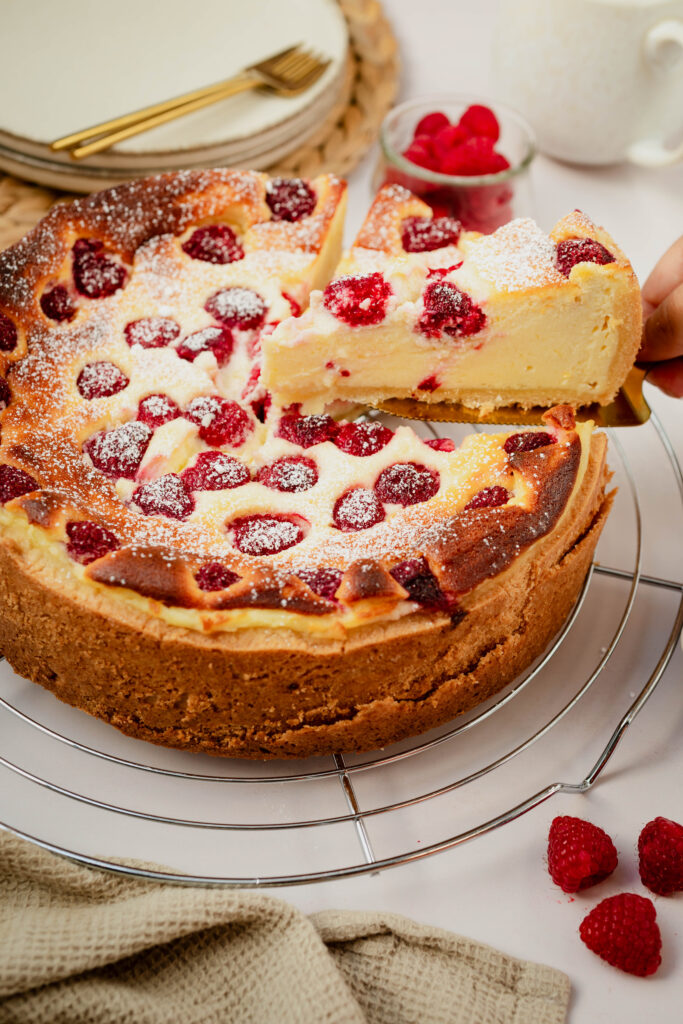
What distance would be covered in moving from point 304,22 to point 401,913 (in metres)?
3.29

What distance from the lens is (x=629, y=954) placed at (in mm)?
2156

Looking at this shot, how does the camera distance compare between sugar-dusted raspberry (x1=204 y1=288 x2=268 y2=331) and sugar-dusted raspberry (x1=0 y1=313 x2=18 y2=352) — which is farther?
sugar-dusted raspberry (x1=204 y1=288 x2=268 y2=331)

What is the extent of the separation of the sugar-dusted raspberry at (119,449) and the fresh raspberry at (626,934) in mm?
1493

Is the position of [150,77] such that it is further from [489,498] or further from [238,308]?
[489,498]

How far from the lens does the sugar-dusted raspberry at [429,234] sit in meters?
3.10

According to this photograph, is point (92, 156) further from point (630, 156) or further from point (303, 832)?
point (303, 832)

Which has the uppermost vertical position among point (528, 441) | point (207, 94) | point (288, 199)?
point (207, 94)

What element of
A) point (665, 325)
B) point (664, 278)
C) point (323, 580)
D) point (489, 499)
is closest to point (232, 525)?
point (323, 580)

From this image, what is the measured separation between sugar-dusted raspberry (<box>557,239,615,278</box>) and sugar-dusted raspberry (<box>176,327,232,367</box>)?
0.95 m

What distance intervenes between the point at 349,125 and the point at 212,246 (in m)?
1.15

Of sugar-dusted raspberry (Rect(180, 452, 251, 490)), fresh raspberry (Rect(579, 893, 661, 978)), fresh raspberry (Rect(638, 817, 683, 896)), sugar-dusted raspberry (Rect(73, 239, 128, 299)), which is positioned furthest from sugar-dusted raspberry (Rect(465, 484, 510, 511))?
sugar-dusted raspberry (Rect(73, 239, 128, 299))

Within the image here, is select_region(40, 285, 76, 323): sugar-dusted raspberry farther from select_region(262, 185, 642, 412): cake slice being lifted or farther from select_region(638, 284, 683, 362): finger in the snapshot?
select_region(638, 284, 683, 362): finger

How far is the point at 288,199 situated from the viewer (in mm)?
3207

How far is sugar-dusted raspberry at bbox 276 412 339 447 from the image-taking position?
9.27 ft
